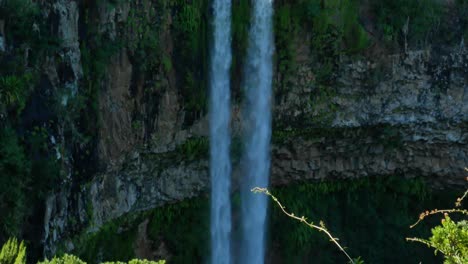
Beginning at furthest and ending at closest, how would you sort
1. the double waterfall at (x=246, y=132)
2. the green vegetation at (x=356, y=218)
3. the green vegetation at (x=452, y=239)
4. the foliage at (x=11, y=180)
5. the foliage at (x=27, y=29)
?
the green vegetation at (x=356, y=218)
the double waterfall at (x=246, y=132)
the foliage at (x=27, y=29)
the foliage at (x=11, y=180)
the green vegetation at (x=452, y=239)

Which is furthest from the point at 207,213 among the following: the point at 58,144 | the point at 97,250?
the point at 58,144

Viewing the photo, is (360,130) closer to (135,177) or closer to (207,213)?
(207,213)

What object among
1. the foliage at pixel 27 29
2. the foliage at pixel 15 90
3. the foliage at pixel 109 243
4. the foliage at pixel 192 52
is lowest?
the foliage at pixel 109 243

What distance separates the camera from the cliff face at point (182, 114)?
12.8 m

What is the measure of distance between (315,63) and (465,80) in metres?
3.69

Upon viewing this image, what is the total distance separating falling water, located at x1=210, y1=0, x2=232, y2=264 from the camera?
15.6 m

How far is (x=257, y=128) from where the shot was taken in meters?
16.9

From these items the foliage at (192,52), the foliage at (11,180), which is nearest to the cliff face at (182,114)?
the foliage at (192,52)

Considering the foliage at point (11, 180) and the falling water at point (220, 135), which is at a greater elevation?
the falling water at point (220, 135)

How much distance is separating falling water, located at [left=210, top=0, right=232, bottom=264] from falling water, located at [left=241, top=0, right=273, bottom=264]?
19.8 inches

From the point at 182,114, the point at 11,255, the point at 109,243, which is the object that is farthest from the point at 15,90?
the point at 182,114

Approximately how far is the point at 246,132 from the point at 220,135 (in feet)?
2.46

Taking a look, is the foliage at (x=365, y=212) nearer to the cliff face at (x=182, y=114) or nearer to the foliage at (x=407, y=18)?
the cliff face at (x=182, y=114)

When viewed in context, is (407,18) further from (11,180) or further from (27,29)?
(11,180)
